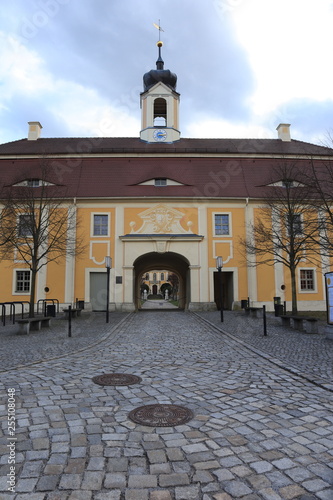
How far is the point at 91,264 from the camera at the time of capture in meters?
24.8

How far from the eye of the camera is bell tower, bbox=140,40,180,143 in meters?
32.2

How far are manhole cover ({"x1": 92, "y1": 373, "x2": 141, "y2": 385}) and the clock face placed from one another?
2821cm

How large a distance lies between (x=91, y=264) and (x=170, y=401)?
804 inches

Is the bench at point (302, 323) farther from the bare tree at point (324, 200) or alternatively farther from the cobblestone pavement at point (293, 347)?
the bare tree at point (324, 200)

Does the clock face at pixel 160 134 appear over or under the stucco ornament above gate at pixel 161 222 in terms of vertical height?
over

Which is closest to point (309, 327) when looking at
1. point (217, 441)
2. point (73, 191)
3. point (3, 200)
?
point (217, 441)

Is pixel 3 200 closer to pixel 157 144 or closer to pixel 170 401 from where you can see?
pixel 157 144

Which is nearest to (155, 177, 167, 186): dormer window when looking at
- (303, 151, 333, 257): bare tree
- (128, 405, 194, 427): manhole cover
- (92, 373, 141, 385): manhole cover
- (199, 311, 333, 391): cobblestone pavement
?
(303, 151, 333, 257): bare tree

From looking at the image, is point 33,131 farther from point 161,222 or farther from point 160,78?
Result: point 161,222

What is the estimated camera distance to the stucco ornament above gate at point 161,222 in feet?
82.1

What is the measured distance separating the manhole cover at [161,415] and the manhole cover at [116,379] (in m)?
1.31

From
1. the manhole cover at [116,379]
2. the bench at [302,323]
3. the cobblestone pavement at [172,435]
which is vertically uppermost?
the bench at [302,323]

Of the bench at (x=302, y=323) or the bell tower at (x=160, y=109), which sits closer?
the bench at (x=302, y=323)

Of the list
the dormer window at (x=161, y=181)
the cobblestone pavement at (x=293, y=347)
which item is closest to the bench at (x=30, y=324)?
the cobblestone pavement at (x=293, y=347)
